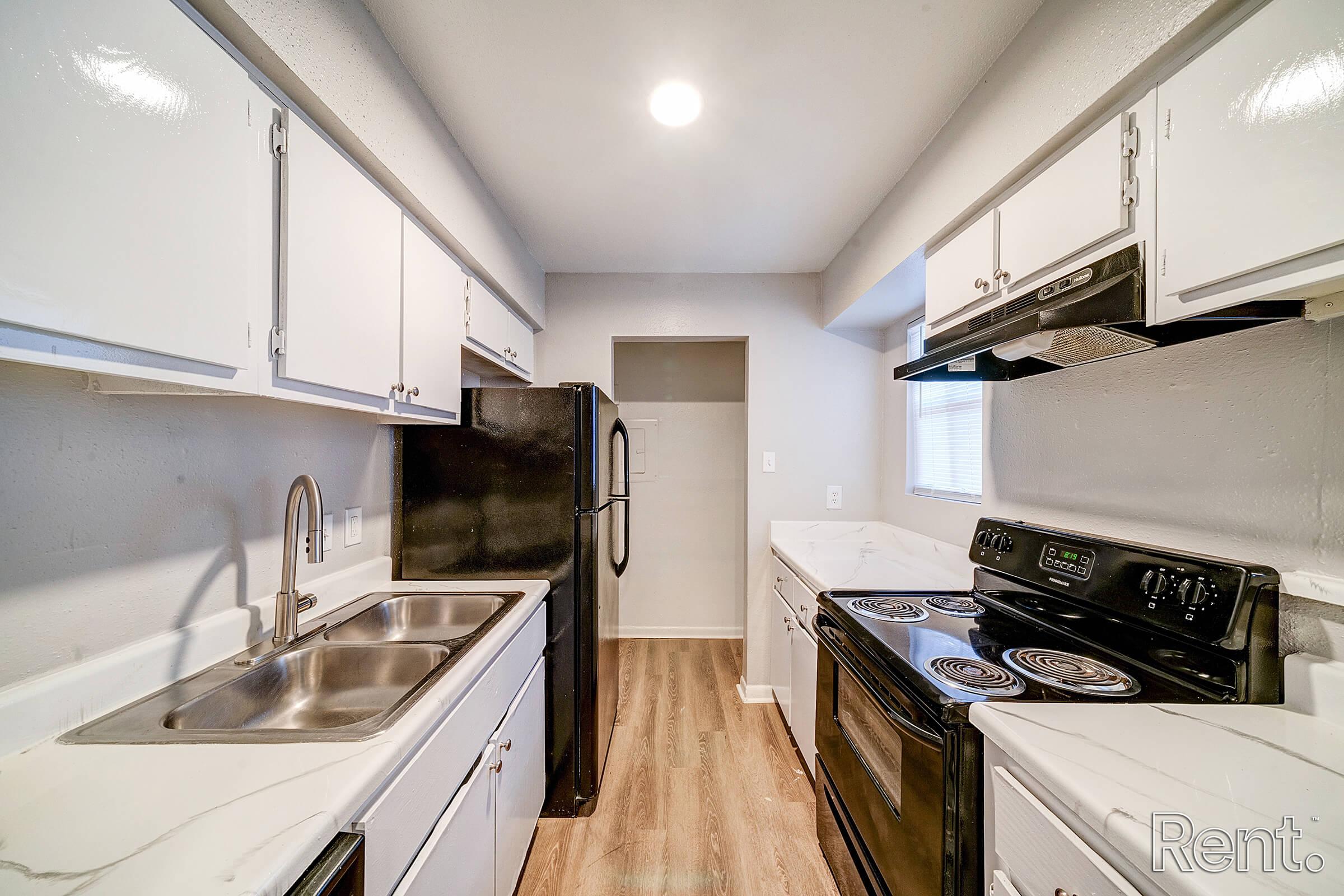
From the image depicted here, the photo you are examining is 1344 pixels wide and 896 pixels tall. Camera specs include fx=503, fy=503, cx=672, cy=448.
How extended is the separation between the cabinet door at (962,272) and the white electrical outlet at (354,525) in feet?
6.64

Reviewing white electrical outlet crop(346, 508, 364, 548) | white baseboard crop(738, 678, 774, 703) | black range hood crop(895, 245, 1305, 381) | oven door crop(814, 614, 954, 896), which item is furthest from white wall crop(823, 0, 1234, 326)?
white baseboard crop(738, 678, 774, 703)

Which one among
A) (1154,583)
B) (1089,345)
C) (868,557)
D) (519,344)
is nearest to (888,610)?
(1154,583)

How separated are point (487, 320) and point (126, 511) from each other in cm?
135

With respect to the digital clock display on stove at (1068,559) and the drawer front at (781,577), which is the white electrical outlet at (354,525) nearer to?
the drawer front at (781,577)

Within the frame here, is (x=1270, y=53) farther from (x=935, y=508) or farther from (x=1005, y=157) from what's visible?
(x=935, y=508)

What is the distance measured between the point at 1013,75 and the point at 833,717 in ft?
6.02

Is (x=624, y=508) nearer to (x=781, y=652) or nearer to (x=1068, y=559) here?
(x=781, y=652)

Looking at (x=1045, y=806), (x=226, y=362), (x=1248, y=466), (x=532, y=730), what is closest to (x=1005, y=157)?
(x=1248, y=466)

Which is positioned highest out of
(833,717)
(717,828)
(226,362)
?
(226,362)

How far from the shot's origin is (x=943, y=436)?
2352 mm

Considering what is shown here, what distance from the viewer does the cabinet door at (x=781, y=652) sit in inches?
92.4

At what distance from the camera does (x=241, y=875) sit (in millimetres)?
544

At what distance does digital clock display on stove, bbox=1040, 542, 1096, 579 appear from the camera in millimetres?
1236

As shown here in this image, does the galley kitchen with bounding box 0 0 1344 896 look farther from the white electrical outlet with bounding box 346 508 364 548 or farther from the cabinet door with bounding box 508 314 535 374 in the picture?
the cabinet door with bounding box 508 314 535 374
